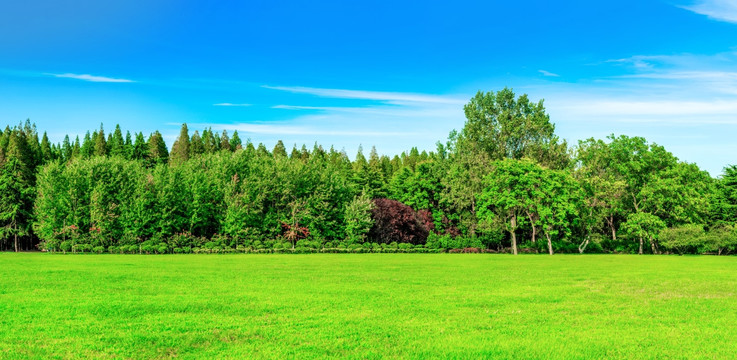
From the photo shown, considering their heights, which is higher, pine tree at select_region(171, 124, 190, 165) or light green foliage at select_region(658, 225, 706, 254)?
pine tree at select_region(171, 124, 190, 165)

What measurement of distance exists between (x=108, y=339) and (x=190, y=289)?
26.1 ft

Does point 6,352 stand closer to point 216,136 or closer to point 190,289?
point 190,289

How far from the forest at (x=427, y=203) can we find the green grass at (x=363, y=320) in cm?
3827

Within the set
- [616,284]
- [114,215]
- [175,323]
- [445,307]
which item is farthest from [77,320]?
[114,215]

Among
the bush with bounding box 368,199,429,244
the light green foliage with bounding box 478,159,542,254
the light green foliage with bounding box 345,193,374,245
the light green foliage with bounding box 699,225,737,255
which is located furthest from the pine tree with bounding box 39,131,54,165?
the light green foliage with bounding box 699,225,737,255

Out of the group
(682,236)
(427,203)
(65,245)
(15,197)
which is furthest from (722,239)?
(15,197)

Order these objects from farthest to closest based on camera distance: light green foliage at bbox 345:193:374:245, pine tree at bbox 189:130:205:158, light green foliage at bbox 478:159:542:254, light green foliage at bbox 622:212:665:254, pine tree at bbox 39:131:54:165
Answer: pine tree at bbox 189:130:205:158, pine tree at bbox 39:131:54:165, light green foliage at bbox 345:193:374:245, light green foliage at bbox 478:159:542:254, light green foliage at bbox 622:212:665:254

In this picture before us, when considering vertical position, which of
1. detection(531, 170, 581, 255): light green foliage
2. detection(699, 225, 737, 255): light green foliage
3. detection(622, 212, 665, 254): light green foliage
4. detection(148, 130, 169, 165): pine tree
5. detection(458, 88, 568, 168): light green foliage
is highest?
detection(148, 130, 169, 165): pine tree

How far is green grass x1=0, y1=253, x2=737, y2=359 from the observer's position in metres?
9.00

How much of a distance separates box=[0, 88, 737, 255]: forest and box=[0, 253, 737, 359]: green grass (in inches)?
1507

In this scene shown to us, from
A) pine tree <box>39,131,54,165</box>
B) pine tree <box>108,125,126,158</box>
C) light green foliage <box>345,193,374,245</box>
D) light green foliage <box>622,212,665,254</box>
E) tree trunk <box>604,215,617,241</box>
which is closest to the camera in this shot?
light green foliage <box>622,212,665,254</box>

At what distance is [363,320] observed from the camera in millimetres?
11680

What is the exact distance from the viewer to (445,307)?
1370 cm

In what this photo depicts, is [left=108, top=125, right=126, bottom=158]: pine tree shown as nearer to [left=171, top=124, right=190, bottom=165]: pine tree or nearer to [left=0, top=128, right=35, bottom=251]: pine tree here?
[left=171, top=124, right=190, bottom=165]: pine tree
